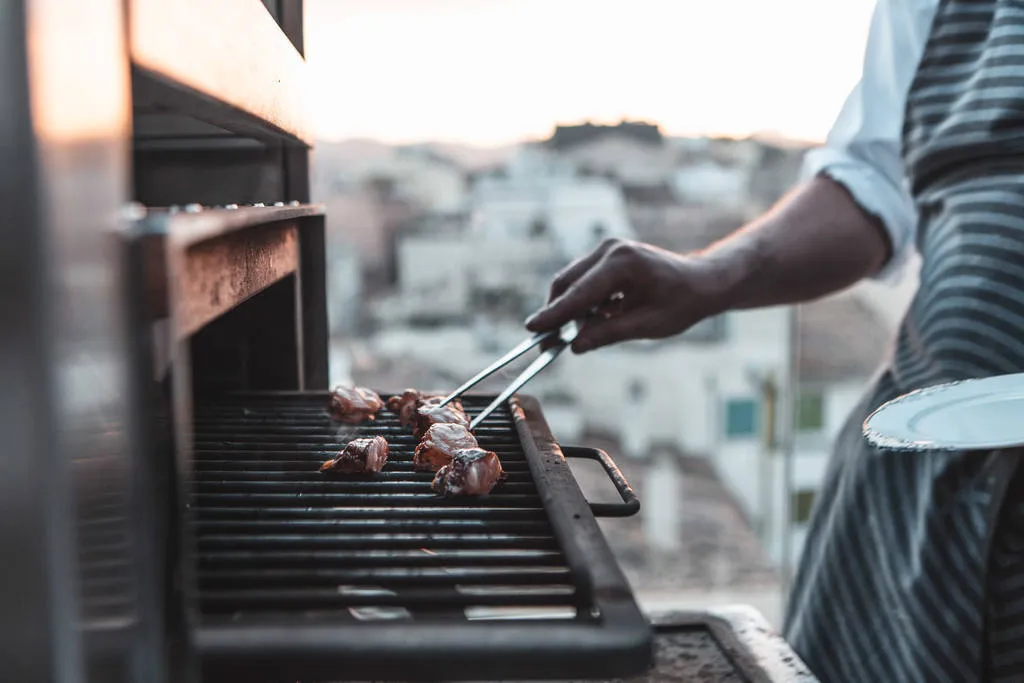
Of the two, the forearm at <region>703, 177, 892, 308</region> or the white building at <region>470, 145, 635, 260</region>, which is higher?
the white building at <region>470, 145, 635, 260</region>

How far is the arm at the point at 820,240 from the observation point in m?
1.61

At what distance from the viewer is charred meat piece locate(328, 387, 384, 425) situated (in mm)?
1352

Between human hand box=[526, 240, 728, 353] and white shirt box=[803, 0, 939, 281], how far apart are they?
0.44 meters

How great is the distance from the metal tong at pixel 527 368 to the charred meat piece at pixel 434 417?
0.02 meters

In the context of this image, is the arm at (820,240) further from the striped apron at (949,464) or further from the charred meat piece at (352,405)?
the charred meat piece at (352,405)

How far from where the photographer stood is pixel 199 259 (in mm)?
745

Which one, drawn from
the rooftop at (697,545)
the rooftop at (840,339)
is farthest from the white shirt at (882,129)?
the rooftop at (697,545)

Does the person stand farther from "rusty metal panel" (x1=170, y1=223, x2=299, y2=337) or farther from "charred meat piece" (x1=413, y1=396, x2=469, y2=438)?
"rusty metal panel" (x1=170, y1=223, x2=299, y2=337)

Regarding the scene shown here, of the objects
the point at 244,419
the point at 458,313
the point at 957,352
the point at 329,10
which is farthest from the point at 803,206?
the point at 458,313

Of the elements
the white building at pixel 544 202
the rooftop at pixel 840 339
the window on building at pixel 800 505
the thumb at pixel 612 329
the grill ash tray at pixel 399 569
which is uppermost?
the white building at pixel 544 202

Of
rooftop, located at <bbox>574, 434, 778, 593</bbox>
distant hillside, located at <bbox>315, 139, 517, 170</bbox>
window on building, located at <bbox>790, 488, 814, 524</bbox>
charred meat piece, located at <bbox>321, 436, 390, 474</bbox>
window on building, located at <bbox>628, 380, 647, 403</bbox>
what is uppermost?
distant hillside, located at <bbox>315, 139, 517, 170</bbox>

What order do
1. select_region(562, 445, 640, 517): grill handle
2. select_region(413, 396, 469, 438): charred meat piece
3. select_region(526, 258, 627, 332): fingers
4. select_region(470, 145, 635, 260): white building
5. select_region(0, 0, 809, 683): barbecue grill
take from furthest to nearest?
1. select_region(470, 145, 635, 260): white building
2. select_region(526, 258, 627, 332): fingers
3. select_region(413, 396, 469, 438): charred meat piece
4. select_region(562, 445, 640, 517): grill handle
5. select_region(0, 0, 809, 683): barbecue grill

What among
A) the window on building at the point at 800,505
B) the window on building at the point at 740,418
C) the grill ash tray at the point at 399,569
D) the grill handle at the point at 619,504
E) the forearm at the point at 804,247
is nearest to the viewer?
the grill ash tray at the point at 399,569

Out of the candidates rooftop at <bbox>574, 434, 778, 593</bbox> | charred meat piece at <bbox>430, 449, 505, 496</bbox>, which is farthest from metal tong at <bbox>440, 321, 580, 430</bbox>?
rooftop at <bbox>574, 434, 778, 593</bbox>
